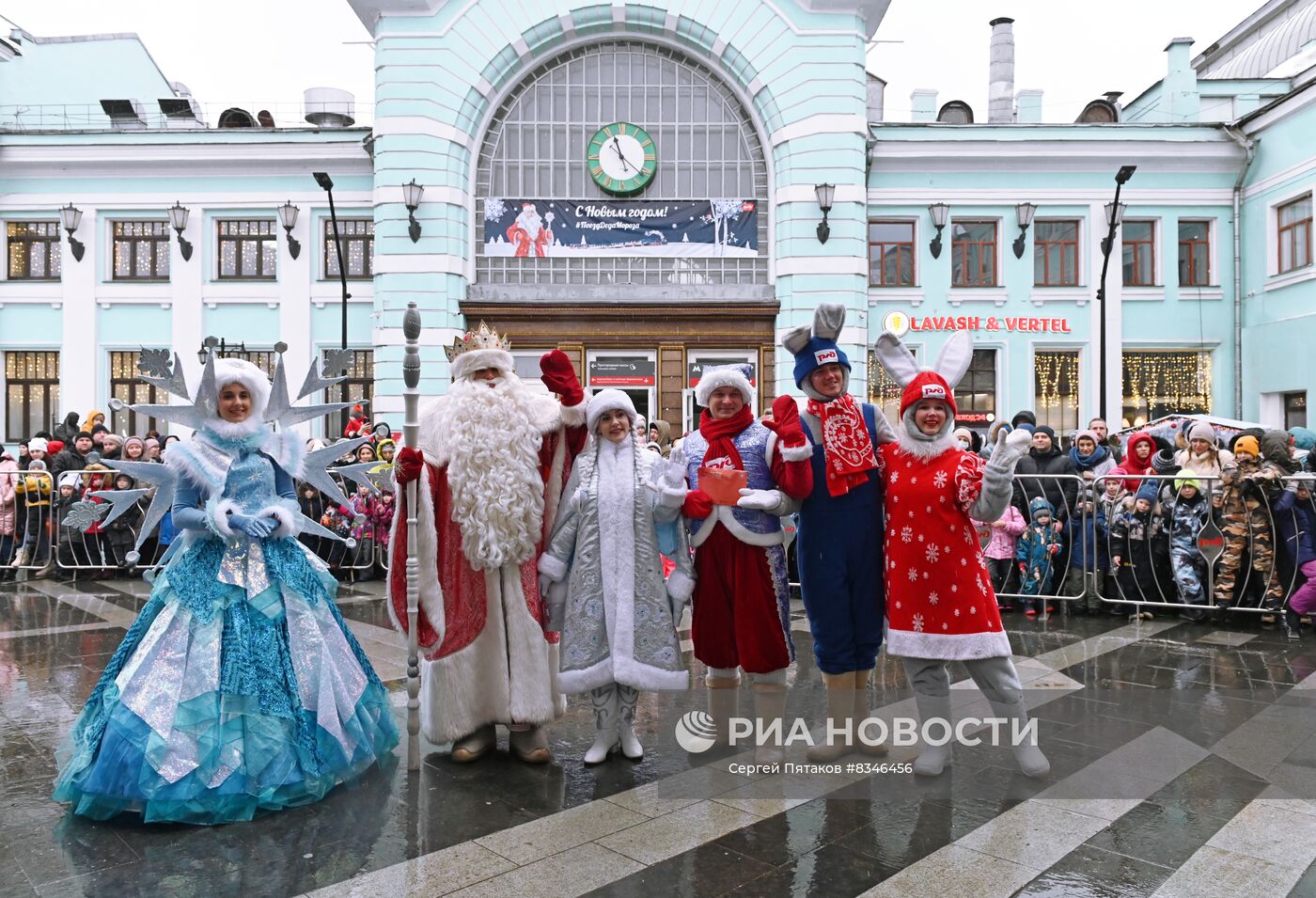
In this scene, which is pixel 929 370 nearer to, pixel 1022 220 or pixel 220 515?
pixel 220 515

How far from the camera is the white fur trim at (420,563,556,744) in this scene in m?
4.46

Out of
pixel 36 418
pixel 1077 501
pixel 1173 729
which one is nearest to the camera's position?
pixel 1173 729

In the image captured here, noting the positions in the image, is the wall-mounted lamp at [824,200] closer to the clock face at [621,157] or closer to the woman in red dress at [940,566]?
the clock face at [621,157]

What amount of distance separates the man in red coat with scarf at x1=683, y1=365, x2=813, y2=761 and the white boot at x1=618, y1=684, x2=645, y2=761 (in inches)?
16.8

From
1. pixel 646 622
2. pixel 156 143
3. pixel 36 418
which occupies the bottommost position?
pixel 646 622

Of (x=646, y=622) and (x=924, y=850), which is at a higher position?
(x=646, y=622)

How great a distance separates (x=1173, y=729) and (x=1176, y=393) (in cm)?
1700

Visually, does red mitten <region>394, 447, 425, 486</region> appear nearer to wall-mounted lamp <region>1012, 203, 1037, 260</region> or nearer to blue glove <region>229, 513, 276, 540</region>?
blue glove <region>229, 513, 276, 540</region>

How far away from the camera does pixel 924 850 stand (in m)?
3.53

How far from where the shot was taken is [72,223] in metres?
19.4

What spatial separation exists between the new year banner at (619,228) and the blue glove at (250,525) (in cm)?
1547

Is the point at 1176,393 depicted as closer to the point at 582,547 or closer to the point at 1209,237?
the point at 1209,237

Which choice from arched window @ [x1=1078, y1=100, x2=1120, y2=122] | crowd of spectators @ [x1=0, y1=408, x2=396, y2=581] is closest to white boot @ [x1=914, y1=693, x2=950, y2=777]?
crowd of spectators @ [x1=0, y1=408, x2=396, y2=581]

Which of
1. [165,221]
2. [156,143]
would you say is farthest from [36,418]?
[156,143]
